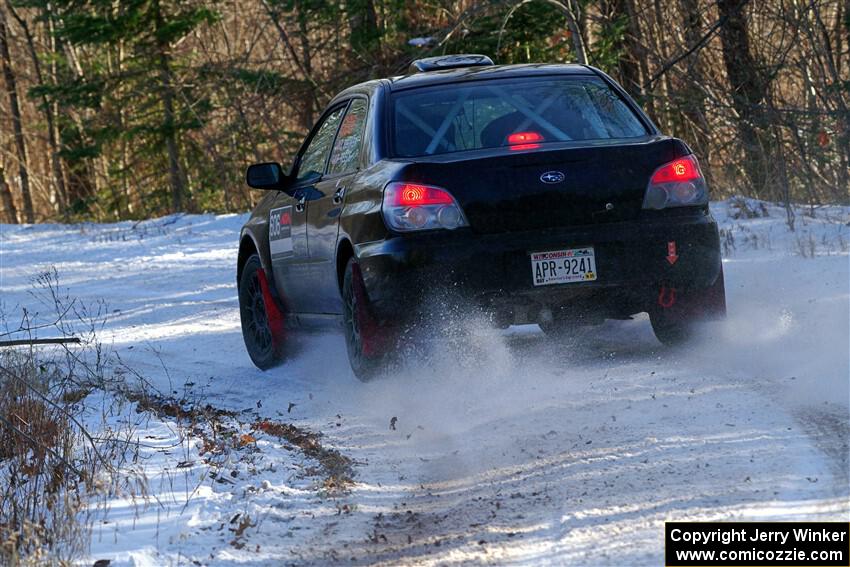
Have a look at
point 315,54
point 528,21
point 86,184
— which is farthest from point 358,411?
point 86,184

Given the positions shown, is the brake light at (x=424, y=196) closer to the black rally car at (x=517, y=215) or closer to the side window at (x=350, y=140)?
the black rally car at (x=517, y=215)

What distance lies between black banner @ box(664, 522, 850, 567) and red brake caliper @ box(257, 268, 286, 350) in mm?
5045

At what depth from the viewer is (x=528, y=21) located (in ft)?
62.7

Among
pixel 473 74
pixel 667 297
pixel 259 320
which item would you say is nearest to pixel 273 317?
pixel 259 320

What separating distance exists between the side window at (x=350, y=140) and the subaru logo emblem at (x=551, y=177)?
1330 millimetres

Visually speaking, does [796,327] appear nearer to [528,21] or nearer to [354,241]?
[354,241]

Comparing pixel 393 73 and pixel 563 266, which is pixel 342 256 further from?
pixel 393 73

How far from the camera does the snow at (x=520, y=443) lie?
14.3 ft

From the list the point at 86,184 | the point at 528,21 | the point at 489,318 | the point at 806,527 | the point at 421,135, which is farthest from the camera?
the point at 86,184

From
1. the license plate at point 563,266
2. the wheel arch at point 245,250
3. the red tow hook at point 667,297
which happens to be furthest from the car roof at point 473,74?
the wheel arch at point 245,250

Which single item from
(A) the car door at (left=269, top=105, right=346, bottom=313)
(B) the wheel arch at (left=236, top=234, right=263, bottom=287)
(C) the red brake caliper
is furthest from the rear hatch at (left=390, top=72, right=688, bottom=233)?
(B) the wheel arch at (left=236, top=234, right=263, bottom=287)

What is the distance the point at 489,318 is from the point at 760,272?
3722 mm

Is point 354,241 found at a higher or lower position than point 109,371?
higher

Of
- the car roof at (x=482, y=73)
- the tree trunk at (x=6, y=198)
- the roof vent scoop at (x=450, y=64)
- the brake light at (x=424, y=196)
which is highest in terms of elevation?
the roof vent scoop at (x=450, y=64)
